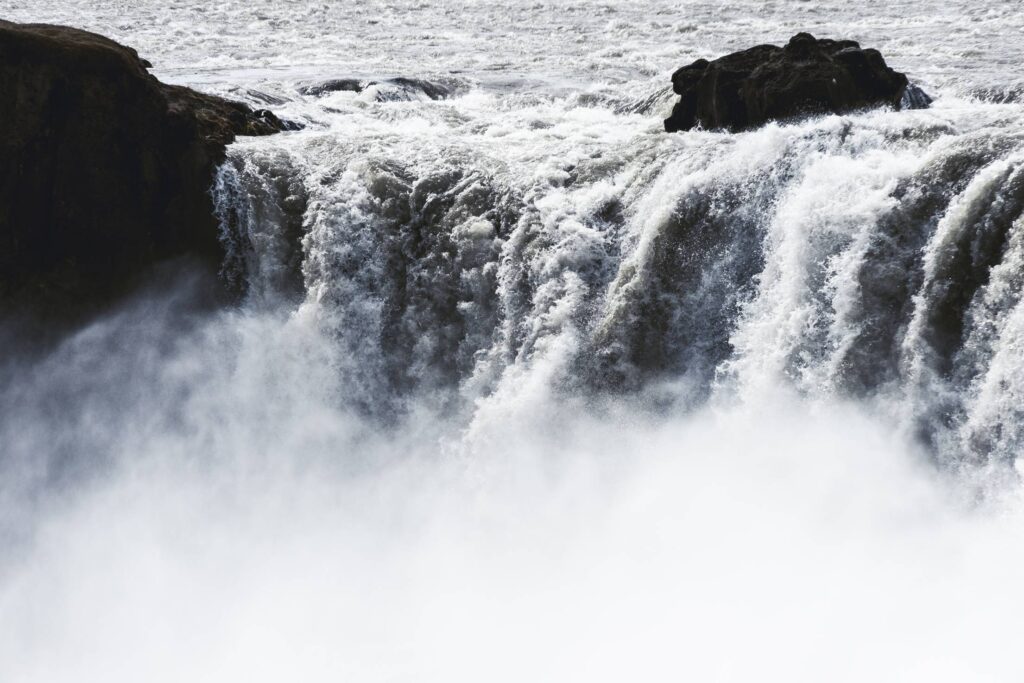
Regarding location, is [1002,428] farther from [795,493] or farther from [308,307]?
[308,307]

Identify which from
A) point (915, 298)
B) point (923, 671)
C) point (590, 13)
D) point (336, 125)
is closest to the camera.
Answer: point (923, 671)

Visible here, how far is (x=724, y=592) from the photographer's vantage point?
359 inches

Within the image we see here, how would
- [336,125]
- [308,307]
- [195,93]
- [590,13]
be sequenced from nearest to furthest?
[308,307], [195,93], [336,125], [590,13]

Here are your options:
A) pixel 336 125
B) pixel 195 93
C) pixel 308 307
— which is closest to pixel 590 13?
pixel 336 125

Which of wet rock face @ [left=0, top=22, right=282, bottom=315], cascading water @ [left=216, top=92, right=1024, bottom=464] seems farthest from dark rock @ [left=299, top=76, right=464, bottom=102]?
wet rock face @ [left=0, top=22, right=282, bottom=315]

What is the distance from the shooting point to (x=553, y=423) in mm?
10797

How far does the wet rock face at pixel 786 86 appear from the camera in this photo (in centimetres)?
1245

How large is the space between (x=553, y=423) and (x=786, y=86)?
5.19 meters

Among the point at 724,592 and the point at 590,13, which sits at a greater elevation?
the point at 590,13

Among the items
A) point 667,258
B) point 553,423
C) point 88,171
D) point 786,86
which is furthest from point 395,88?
point 553,423

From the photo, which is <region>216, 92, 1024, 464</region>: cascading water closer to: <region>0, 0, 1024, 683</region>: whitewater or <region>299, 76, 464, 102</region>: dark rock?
<region>0, 0, 1024, 683</region>: whitewater

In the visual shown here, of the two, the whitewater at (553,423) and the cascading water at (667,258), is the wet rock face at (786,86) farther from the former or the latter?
the whitewater at (553,423)

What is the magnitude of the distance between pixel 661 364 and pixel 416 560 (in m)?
3.23

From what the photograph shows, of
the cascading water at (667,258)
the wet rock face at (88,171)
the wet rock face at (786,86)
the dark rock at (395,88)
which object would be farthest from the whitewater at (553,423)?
the dark rock at (395,88)
